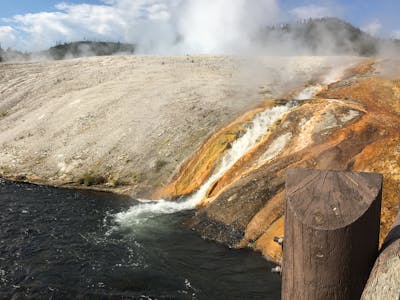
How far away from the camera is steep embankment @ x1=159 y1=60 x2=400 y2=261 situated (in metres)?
9.76

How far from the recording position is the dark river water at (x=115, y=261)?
306 inches

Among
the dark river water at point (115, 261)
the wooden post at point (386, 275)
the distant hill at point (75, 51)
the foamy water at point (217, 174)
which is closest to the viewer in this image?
the wooden post at point (386, 275)

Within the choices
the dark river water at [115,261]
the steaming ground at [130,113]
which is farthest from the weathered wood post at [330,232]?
the steaming ground at [130,113]

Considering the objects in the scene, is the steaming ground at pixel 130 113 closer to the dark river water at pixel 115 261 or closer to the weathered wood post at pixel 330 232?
the dark river water at pixel 115 261

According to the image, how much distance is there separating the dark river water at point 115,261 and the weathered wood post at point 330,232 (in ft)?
18.4

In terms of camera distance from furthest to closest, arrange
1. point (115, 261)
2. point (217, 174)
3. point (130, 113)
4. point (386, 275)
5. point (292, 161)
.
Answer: point (130, 113) < point (217, 174) < point (292, 161) < point (115, 261) < point (386, 275)

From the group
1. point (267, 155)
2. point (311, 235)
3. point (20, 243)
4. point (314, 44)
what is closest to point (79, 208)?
point (20, 243)

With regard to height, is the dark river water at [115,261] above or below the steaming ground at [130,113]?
below

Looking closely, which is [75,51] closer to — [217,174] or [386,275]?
[217,174]

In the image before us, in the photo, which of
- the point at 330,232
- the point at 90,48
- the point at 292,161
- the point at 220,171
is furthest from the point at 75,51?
the point at 330,232

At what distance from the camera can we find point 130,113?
65.7ft

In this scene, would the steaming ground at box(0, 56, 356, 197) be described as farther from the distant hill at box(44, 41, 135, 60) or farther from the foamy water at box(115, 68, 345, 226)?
the distant hill at box(44, 41, 135, 60)

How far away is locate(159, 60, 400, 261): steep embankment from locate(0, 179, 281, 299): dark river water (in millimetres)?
677

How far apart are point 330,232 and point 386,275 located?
0.33m
